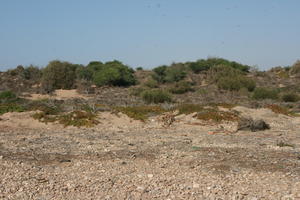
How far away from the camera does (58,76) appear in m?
36.3

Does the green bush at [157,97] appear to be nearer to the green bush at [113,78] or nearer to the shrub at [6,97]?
the shrub at [6,97]

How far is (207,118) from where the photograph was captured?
56.6 ft

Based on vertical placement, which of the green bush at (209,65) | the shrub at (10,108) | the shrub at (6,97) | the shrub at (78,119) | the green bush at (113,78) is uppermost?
the green bush at (209,65)

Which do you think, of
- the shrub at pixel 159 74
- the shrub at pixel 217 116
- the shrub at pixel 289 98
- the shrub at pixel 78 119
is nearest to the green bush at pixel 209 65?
the shrub at pixel 159 74

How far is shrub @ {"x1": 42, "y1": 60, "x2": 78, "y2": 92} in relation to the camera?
3584 centimetres

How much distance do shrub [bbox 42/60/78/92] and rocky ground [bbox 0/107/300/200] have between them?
20.5 meters

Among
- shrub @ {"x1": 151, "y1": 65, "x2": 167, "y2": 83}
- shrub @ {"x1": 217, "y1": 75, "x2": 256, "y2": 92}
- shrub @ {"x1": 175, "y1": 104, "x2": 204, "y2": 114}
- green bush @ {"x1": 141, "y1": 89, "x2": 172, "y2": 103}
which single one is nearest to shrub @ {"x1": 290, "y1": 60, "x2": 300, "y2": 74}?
shrub @ {"x1": 151, "y1": 65, "x2": 167, "y2": 83}

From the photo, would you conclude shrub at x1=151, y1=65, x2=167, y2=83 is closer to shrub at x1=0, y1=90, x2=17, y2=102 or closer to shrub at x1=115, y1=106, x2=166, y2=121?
shrub at x1=0, y1=90, x2=17, y2=102

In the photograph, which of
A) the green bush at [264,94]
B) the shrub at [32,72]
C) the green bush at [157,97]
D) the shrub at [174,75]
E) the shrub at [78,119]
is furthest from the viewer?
the shrub at [32,72]

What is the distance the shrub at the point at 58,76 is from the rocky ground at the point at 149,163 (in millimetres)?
20545

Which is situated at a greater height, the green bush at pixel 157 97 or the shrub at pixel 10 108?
the green bush at pixel 157 97

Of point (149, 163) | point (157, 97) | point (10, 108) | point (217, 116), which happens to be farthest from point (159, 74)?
point (149, 163)

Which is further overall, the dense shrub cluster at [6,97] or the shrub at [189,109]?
the dense shrub cluster at [6,97]

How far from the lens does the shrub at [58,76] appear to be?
35.8 metres
